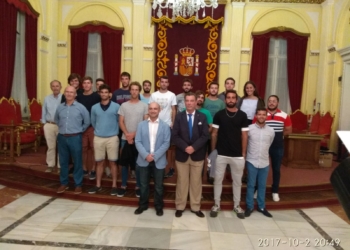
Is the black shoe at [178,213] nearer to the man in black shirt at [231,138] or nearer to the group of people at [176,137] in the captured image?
the group of people at [176,137]

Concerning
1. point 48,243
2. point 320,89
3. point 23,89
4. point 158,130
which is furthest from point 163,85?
point 320,89

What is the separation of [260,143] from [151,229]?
1.54 m

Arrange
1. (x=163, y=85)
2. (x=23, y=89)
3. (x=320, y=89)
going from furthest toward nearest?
(x=320, y=89), (x=23, y=89), (x=163, y=85)

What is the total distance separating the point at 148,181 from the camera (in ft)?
11.3

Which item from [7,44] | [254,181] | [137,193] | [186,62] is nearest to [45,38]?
[7,44]

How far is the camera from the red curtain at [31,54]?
21.0 ft

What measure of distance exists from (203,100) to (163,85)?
58 cm

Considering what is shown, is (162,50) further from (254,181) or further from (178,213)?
(178,213)

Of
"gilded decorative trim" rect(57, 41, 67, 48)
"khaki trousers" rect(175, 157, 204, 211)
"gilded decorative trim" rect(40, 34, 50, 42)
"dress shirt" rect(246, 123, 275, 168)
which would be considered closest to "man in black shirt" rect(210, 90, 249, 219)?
"dress shirt" rect(246, 123, 275, 168)

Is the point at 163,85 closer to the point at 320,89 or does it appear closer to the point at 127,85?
the point at 127,85

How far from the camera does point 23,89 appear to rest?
21.7ft

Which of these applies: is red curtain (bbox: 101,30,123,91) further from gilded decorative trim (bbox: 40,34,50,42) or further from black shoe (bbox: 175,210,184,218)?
black shoe (bbox: 175,210,184,218)

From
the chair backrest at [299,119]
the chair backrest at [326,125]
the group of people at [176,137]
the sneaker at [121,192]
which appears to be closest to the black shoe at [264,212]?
the group of people at [176,137]

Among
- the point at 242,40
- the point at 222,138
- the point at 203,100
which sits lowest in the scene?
the point at 222,138
